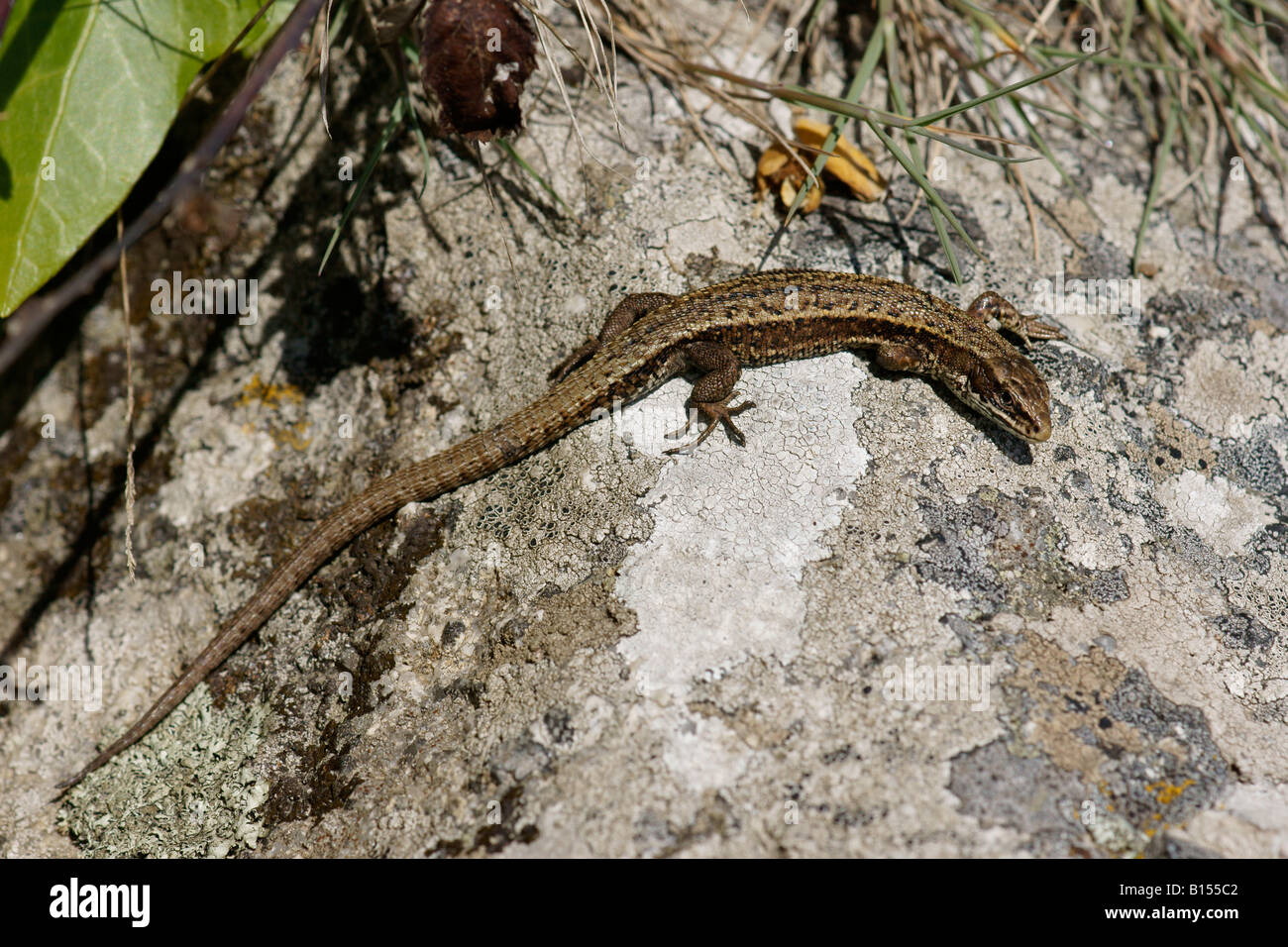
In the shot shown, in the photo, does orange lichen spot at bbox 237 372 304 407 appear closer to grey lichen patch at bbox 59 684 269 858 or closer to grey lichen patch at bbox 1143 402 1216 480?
grey lichen patch at bbox 59 684 269 858

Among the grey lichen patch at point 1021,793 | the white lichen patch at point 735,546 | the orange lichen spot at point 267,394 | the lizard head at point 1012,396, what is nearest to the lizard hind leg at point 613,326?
the white lichen patch at point 735,546

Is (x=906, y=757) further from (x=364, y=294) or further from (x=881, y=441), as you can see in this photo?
(x=364, y=294)

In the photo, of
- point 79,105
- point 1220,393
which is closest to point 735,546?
point 1220,393

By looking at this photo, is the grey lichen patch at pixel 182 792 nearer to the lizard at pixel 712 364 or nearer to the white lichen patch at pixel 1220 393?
the lizard at pixel 712 364

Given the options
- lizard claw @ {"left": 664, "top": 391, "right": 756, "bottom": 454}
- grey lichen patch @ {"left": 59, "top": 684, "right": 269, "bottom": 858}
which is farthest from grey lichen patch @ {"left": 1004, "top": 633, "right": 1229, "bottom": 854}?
grey lichen patch @ {"left": 59, "top": 684, "right": 269, "bottom": 858}
